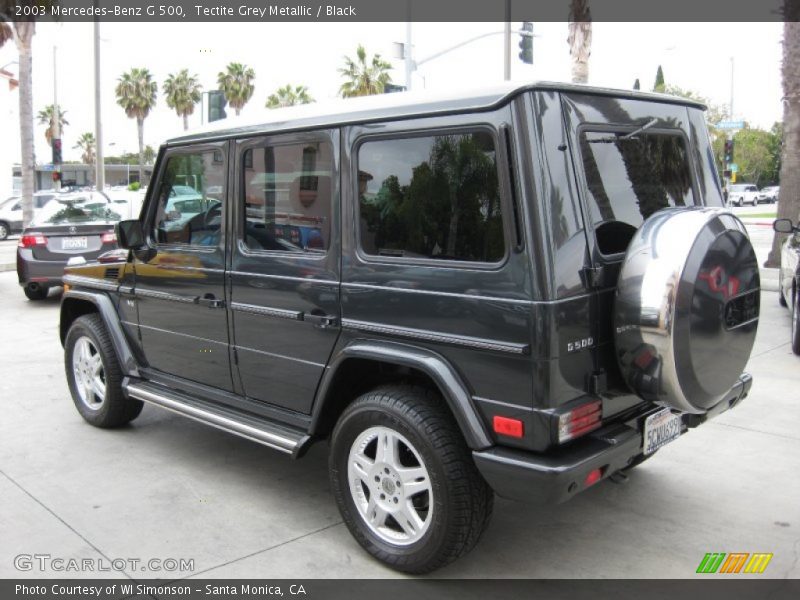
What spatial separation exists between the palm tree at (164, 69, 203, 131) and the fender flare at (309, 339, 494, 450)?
54.7 metres

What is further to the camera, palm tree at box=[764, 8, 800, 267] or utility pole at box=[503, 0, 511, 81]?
utility pole at box=[503, 0, 511, 81]

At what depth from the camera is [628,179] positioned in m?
3.39

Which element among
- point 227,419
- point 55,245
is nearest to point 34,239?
point 55,245

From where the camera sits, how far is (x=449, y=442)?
10.4 feet

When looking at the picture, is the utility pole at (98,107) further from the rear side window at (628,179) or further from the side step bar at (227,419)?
the rear side window at (628,179)

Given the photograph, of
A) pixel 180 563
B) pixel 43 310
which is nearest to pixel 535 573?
pixel 180 563

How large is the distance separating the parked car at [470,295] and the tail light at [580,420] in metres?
0.01

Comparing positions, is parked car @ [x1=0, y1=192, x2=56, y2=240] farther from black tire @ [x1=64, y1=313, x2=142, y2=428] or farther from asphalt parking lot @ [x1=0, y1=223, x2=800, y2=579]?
black tire @ [x1=64, y1=313, x2=142, y2=428]

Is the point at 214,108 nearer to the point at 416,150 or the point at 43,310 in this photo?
the point at 43,310

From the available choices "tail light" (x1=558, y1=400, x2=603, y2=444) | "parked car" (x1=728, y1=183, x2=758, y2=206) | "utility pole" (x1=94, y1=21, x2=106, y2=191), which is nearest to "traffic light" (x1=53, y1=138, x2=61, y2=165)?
"utility pole" (x1=94, y1=21, x2=106, y2=191)

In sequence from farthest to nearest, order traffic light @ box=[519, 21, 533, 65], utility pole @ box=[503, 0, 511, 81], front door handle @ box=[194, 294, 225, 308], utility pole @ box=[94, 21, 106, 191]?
utility pole @ box=[94, 21, 106, 191], utility pole @ box=[503, 0, 511, 81], traffic light @ box=[519, 21, 533, 65], front door handle @ box=[194, 294, 225, 308]

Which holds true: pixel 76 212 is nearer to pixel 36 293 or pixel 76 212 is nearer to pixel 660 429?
pixel 36 293

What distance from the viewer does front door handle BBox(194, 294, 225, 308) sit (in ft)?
13.9
